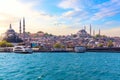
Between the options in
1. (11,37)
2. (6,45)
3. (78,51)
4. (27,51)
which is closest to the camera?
(27,51)

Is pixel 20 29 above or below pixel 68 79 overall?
above

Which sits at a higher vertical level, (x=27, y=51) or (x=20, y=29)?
(x=20, y=29)

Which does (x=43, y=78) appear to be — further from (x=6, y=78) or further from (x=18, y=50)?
(x=18, y=50)

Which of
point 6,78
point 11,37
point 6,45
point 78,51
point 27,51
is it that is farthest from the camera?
point 11,37

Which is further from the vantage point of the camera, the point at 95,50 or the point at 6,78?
the point at 95,50

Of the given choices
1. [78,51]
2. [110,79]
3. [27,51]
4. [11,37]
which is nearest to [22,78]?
[110,79]

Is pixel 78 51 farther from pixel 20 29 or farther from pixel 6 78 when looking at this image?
pixel 6 78

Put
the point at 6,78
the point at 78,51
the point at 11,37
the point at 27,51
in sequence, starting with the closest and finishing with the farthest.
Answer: the point at 6,78 → the point at 27,51 → the point at 78,51 → the point at 11,37

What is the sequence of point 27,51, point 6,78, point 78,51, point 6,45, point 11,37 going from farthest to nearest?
1. point 11,37
2. point 6,45
3. point 78,51
4. point 27,51
5. point 6,78

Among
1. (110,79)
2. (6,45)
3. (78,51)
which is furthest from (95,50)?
(110,79)
